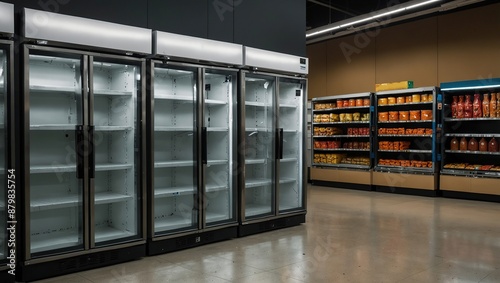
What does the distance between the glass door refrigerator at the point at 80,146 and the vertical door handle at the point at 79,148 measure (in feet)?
0.03

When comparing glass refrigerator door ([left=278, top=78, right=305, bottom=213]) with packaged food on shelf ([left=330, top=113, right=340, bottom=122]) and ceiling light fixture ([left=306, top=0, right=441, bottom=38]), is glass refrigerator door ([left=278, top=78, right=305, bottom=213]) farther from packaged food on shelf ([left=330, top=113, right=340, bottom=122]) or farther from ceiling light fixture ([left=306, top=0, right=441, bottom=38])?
packaged food on shelf ([left=330, top=113, right=340, bottom=122])

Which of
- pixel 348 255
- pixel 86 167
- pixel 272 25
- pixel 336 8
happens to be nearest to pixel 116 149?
pixel 86 167

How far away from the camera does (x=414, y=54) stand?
10.8m

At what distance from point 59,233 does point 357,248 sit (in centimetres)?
360

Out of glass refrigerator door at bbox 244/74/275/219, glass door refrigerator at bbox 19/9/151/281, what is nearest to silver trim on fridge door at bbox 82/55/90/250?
glass door refrigerator at bbox 19/9/151/281

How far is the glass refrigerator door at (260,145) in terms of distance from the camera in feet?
20.1

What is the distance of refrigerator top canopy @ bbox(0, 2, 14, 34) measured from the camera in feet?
11.9

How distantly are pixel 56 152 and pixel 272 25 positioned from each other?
3549mm

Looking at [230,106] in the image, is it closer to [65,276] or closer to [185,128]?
[185,128]

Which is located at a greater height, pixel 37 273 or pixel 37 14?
pixel 37 14

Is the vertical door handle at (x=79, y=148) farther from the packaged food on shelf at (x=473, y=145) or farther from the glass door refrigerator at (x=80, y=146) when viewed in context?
the packaged food on shelf at (x=473, y=145)

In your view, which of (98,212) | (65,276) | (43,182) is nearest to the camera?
(65,276)

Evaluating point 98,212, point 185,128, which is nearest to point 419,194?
point 185,128

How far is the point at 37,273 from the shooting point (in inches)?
156
